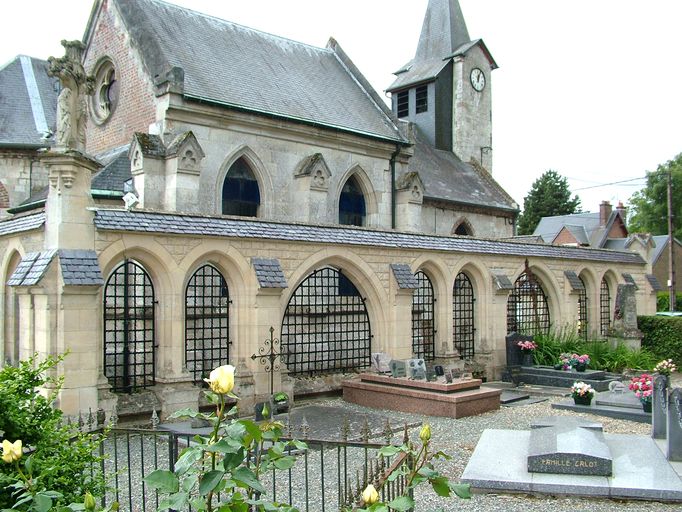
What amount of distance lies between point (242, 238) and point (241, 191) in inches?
295

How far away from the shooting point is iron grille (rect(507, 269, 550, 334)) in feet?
66.9

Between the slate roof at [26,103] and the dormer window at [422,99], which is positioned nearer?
the slate roof at [26,103]

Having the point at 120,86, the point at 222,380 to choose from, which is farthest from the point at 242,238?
the point at 222,380

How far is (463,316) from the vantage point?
19.0m

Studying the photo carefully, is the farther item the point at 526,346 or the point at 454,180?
the point at 454,180

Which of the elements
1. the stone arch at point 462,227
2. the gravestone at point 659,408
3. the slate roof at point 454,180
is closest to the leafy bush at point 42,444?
the gravestone at point 659,408

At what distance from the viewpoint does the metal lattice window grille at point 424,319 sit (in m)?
17.9

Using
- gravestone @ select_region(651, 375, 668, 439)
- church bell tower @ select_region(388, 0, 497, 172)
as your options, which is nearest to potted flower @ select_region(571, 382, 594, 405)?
gravestone @ select_region(651, 375, 668, 439)

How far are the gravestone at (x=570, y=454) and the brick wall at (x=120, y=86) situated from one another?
1480 cm

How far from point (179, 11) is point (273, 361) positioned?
14.8 metres

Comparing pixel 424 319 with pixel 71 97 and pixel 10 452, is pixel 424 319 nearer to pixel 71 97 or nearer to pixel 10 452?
pixel 71 97

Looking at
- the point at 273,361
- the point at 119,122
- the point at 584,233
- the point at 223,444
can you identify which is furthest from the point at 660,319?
the point at 584,233

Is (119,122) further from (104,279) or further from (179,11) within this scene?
(104,279)

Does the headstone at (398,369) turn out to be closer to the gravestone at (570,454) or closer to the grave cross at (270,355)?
the grave cross at (270,355)
